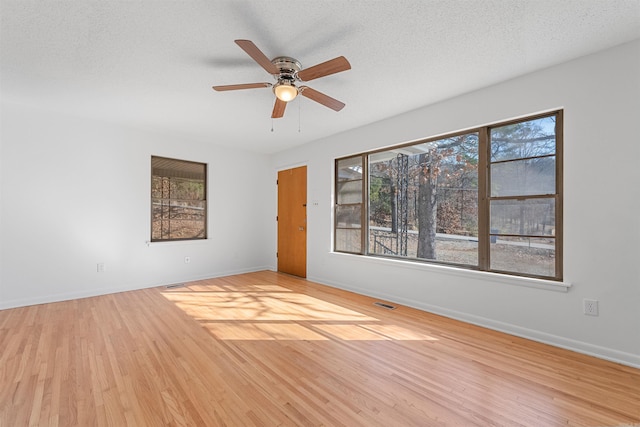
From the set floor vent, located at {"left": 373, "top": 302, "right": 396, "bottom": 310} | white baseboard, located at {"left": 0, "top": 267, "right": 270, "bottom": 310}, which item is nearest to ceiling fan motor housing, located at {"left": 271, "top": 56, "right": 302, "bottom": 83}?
floor vent, located at {"left": 373, "top": 302, "right": 396, "bottom": 310}

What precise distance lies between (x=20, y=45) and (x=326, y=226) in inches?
159

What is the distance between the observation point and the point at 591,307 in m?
2.43

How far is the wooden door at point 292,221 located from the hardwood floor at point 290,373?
214cm

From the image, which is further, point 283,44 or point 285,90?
point 285,90

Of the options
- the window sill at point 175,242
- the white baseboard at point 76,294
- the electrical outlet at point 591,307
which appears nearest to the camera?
the electrical outlet at point 591,307

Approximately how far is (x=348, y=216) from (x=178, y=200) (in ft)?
10.2

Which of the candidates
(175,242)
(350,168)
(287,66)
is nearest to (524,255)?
(350,168)

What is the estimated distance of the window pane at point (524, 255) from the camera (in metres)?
2.73

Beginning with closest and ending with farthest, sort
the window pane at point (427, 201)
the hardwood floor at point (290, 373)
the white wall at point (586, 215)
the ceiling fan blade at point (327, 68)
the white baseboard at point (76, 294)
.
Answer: the hardwood floor at point (290, 373) < the ceiling fan blade at point (327, 68) < the white wall at point (586, 215) < the window pane at point (427, 201) < the white baseboard at point (76, 294)

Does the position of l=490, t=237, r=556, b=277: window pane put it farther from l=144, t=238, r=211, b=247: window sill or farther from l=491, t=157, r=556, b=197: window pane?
l=144, t=238, r=211, b=247: window sill

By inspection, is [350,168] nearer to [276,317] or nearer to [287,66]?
[287,66]

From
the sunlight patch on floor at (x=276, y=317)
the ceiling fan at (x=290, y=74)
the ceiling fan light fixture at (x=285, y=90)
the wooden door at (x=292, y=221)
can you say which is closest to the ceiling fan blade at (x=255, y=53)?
the ceiling fan at (x=290, y=74)

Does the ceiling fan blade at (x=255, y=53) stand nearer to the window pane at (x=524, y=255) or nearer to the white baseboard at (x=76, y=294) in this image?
the window pane at (x=524, y=255)

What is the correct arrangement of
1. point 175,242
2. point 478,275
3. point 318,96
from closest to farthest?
point 318,96, point 478,275, point 175,242
